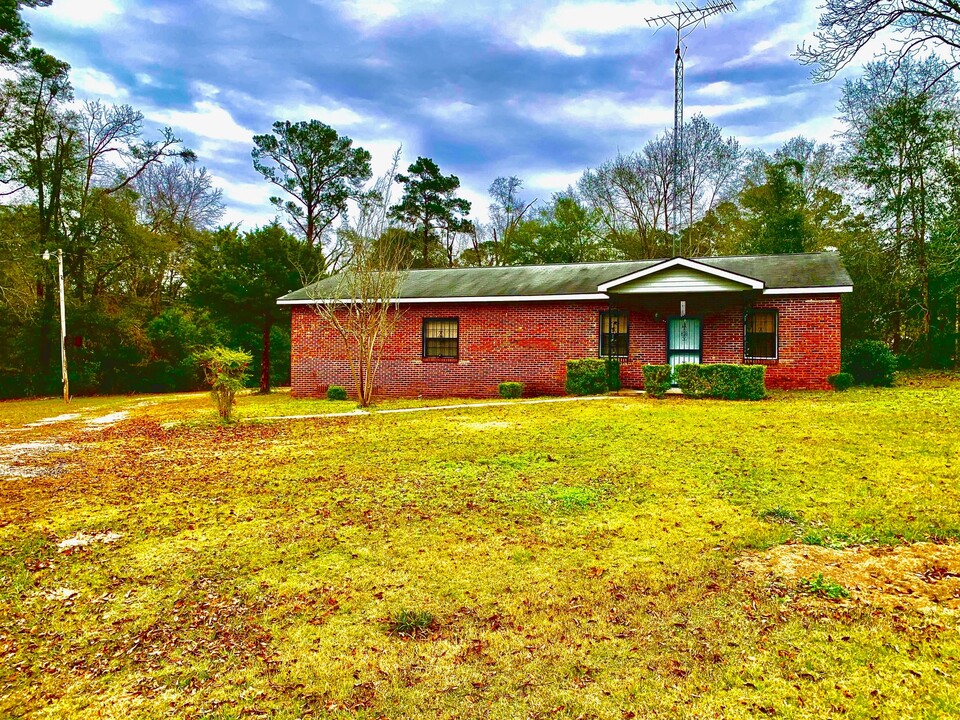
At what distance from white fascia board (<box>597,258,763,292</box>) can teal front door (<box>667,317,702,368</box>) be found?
1991mm

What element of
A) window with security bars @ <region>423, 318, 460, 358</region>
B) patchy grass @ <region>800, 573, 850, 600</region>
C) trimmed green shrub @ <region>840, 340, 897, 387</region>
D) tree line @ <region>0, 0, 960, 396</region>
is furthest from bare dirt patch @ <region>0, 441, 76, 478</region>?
trimmed green shrub @ <region>840, 340, 897, 387</region>

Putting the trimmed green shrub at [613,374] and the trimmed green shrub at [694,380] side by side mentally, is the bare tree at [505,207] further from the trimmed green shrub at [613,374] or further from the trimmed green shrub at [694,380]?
the trimmed green shrub at [694,380]

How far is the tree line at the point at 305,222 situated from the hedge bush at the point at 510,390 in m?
5.23

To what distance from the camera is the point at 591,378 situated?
14.4 metres

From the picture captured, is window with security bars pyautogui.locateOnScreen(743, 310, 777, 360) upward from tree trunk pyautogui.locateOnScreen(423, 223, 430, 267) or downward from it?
downward

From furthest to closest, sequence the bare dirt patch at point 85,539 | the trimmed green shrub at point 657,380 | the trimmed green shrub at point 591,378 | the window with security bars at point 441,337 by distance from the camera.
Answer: the window with security bars at point 441,337 → the trimmed green shrub at point 591,378 → the trimmed green shrub at point 657,380 → the bare dirt patch at point 85,539

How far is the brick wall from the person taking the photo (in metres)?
14.2

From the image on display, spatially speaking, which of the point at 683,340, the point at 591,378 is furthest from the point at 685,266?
the point at 591,378

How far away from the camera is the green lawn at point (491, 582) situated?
2.96 m

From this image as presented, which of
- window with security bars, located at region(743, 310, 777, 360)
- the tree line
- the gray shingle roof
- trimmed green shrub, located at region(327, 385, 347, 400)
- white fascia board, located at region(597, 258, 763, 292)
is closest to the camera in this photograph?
white fascia board, located at region(597, 258, 763, 292)

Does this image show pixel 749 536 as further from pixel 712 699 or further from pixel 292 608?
pixel 292 608

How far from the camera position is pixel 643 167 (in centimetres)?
3044

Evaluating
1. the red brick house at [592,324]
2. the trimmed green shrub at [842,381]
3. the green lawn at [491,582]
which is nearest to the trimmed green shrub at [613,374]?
the red brick house at [592,324]

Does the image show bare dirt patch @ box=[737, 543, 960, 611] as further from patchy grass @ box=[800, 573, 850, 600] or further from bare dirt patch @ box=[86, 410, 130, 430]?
bare dirt patch @ box=[86, 410, 130, 430]
